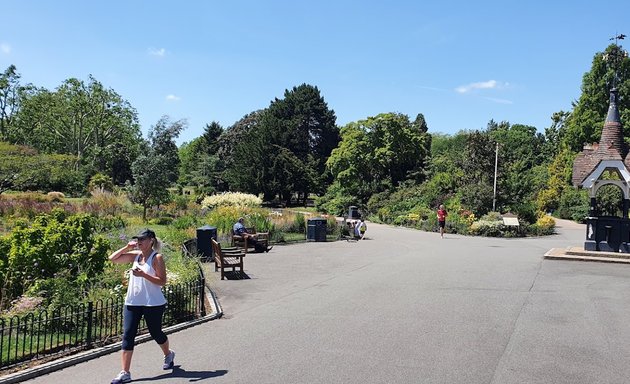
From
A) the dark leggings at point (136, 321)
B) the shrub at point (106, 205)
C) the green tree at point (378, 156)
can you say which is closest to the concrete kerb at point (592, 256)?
the dark leggings at point (136, 321)

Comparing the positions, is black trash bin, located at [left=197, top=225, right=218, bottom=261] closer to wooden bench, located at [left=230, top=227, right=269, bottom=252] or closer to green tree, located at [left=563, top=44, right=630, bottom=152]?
wooden bench, located at [left=230, top=227, right=269, bottom=252]

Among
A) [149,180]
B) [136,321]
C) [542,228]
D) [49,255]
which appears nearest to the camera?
[136,321]

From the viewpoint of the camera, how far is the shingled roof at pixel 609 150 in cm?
1777

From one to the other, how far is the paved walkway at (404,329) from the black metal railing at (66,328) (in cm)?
48

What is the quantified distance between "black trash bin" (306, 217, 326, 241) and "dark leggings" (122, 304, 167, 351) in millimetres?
16610

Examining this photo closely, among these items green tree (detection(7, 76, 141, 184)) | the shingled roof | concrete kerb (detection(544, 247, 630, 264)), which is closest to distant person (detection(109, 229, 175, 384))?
concrete kerb (detection(544, 247, 630, 264))

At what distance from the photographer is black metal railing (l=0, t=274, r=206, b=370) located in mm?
6258

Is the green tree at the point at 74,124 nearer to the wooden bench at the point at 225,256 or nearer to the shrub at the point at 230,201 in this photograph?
the shrub at the point at 230,201

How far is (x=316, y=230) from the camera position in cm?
2266

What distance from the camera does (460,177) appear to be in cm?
3697

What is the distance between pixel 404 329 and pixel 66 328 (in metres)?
→ 5.19

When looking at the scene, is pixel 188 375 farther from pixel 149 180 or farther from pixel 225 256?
pixel 149 180

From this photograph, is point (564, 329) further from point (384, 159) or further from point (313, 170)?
point (313, 170)

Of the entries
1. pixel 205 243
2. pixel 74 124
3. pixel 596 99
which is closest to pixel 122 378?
pixel 205 243
